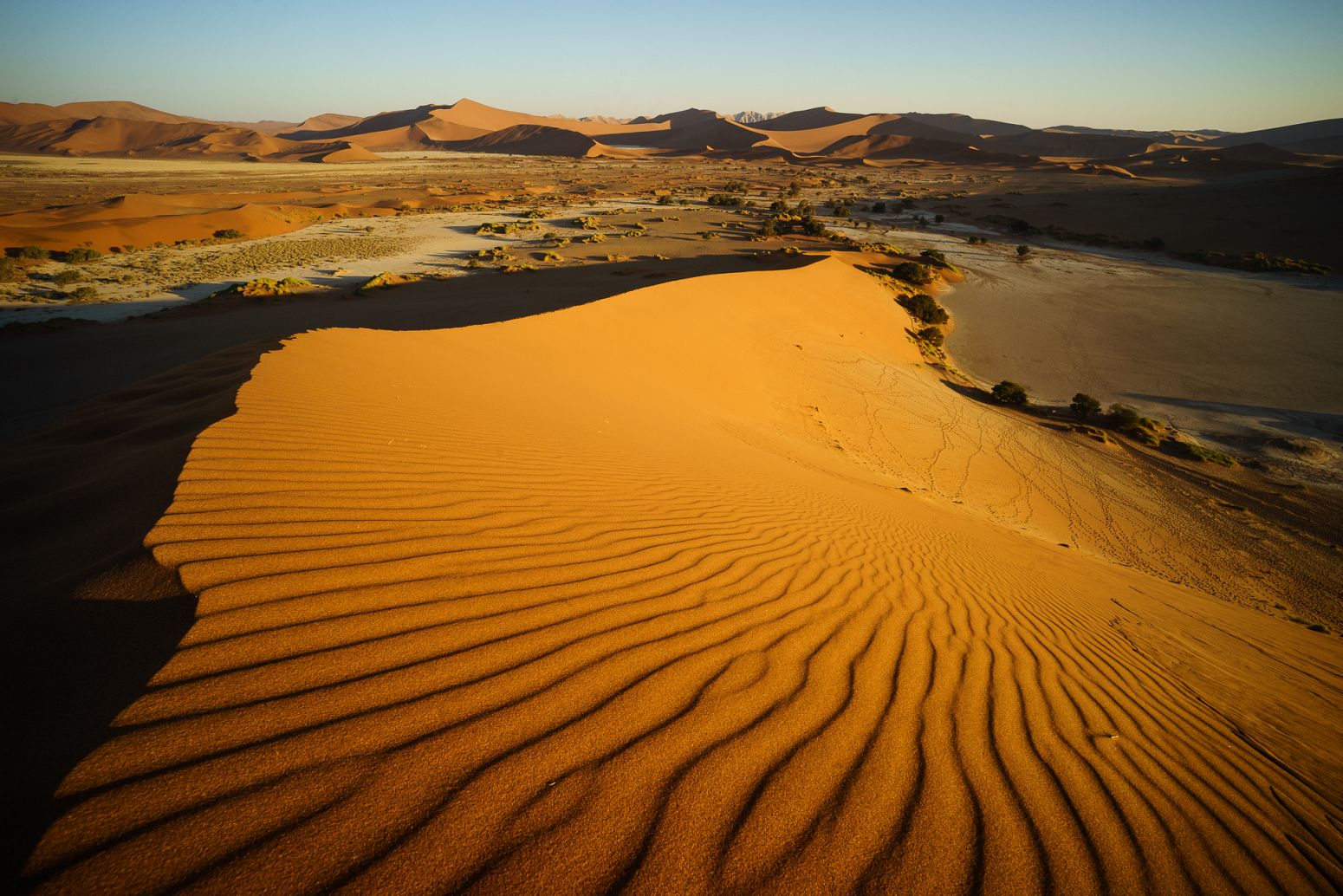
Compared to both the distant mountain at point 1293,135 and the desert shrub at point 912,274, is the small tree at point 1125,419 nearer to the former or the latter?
the desert shrub at point 912,274

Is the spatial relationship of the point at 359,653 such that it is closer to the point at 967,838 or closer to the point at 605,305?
the point at 967,838

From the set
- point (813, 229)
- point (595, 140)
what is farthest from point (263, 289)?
point (595, 140)

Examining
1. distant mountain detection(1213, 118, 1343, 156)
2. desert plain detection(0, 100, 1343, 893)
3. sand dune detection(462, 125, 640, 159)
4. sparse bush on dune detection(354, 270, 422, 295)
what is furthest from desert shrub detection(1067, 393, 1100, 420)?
distant mountain detection(1213, 118, 1343, 156)

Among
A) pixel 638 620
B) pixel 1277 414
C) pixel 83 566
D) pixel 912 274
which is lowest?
pixel 1277 414

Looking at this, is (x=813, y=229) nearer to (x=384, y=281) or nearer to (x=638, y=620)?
(x=384, y=281)

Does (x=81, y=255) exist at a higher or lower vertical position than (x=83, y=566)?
lower

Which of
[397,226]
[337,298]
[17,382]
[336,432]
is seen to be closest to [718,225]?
[397,226]

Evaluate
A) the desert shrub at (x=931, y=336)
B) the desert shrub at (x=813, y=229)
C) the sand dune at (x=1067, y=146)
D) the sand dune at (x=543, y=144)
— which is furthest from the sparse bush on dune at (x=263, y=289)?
the sand dune at (x=1067, y=146)
